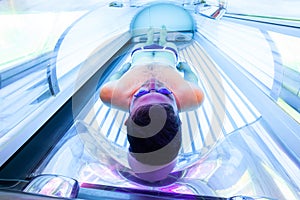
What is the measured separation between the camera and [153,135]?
0.84 m

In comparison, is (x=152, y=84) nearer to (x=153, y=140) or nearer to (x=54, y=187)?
(x=153, y=140)

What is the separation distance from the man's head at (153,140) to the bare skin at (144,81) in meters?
0.31

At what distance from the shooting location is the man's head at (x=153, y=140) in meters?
0.85

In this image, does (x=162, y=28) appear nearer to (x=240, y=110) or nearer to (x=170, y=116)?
(x=240, y=110)

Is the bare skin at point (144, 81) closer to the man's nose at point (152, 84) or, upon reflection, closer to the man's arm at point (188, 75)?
the man's nose at point (152, 84)

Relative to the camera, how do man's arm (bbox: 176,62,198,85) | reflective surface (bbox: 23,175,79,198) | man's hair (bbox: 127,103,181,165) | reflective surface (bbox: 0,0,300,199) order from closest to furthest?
1. reflective surface (bbox: 23,175,79,198)
2. man's hair (bbox: 127,103,181,165)
3. reflective surface (bbox: 0,0,300,199)
4. man's arm (bbox: 176,62,198,85)

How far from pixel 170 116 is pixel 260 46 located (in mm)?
1227

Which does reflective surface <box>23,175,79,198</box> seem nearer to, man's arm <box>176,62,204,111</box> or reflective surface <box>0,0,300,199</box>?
reflective surface <box>0,0,300,199</box>

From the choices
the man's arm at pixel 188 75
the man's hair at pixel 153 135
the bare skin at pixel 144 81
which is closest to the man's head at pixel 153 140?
the man's hair at pixel 153 135

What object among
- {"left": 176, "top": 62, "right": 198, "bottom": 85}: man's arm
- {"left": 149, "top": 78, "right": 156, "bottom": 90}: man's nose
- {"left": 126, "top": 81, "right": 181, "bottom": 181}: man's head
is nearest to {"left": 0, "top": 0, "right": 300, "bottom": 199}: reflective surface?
{"left": 126, "top": 81, "right": 181, "bottom": 181}: man's head

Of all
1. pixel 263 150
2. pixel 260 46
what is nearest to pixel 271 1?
pixel 260 46

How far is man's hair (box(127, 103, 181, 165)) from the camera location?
85cm

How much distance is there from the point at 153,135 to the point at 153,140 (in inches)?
0.7

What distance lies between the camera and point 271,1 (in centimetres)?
184
